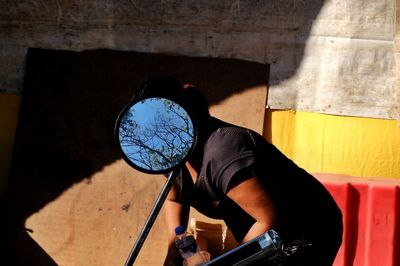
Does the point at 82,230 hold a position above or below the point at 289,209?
below

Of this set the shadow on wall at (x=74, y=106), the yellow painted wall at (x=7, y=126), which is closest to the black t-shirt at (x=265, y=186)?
the shadow on wall at (x=74, y=106)

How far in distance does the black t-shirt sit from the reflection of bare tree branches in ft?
0.55

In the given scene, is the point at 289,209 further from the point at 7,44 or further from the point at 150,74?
the point at 7,44

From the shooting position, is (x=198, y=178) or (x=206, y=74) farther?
(x=206, y=74)

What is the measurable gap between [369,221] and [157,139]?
289 centimetres

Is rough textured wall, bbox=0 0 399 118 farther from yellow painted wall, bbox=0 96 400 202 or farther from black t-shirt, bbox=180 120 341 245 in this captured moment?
black t-shirt, bbox=180 120 341 245

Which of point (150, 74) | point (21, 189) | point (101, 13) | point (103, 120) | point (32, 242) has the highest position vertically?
point (101, 13)

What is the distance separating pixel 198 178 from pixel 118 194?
3095 millimetres

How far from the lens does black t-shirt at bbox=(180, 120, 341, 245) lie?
210cm

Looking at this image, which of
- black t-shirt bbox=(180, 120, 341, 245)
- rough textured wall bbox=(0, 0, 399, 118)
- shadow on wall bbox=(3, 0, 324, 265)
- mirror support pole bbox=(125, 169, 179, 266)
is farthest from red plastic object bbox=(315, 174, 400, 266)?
mirror support pole bbox=(125, 169, 179, 266)

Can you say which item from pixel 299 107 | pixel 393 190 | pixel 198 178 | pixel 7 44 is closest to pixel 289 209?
pixel 198 178

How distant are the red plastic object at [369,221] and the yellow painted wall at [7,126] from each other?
263 centimetres

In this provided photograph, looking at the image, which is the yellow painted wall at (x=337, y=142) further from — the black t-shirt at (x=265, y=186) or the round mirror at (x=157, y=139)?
the round mirror at (x=157, y=139)

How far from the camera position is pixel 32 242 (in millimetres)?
5289
